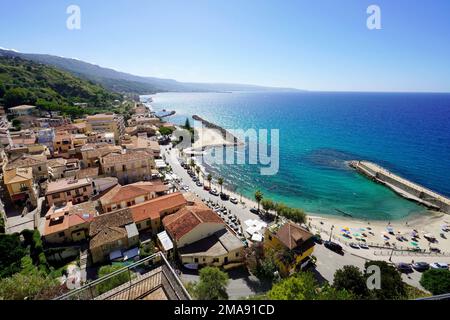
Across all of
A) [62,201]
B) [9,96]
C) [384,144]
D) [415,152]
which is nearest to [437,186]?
[415,152]

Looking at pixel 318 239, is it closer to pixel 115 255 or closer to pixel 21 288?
pixel 115 255

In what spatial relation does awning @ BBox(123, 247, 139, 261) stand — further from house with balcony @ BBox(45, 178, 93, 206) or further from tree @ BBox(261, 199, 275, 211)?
tree @ BBox(261, 199, 275, 211)

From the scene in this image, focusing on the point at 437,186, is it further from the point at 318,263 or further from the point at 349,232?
the point at 318,263

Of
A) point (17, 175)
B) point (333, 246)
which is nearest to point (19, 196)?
point (17, 175)

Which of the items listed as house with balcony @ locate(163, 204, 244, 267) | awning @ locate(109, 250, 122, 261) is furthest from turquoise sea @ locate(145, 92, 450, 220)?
awning @ locate(109, 250, 122, 261)

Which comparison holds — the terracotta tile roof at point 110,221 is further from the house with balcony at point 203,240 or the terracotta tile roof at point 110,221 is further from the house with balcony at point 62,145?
the house with balcony at point 62,145

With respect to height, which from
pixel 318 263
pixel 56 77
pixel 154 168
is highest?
pixel 56 77

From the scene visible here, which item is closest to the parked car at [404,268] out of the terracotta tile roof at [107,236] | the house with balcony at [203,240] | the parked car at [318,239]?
the parked car at [318,239]
